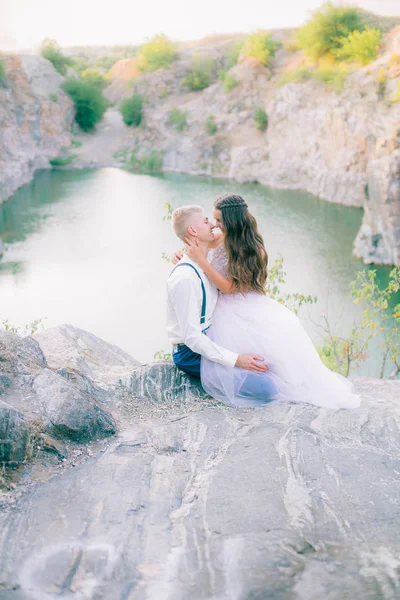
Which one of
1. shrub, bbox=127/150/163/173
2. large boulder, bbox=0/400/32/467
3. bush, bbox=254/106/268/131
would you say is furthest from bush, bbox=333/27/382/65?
large boulder, bbox=0/400/32/467

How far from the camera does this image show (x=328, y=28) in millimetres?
37375

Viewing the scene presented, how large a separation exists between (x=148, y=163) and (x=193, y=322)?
117 ft

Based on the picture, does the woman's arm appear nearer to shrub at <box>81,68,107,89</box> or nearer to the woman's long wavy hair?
the woman's long wavy hair

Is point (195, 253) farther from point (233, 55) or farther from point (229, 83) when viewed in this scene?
point (233, 55)

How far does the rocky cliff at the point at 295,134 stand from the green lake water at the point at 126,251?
1.60 meters

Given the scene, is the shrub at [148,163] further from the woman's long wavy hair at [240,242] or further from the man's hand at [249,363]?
the man's hand at [249,363]

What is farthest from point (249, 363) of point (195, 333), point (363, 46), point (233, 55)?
point (233, 55)

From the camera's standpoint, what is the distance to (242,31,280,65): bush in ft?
139

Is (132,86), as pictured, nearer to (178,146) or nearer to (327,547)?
(178,146)

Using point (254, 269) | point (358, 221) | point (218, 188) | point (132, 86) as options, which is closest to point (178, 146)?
point (218, 188)

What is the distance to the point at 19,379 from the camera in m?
3.98

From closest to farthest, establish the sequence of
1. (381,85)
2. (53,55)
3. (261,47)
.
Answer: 1. (381,85)
2. (261,47)
3. (53,55)

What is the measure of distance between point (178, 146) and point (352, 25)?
13.4m

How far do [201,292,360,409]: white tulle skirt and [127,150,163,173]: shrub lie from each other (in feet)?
115
